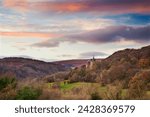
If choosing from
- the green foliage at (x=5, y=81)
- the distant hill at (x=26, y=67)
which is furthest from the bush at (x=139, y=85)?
the green foliage at (x=5, y=81)

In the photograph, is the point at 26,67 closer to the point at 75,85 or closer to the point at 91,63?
the point at 75,85

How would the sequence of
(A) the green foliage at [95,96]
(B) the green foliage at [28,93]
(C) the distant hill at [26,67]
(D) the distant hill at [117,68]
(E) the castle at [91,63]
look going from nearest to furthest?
(B) the green foliage at [28,93] → (A) the green foliage at [95,96] → (D) the distant hill at [117,68] → (E) the castle at [91,63] → (C) the distant hill at [26,67]

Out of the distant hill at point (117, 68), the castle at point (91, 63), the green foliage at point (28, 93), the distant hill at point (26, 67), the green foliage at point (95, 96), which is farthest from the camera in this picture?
the distant hill at point (26, 67)

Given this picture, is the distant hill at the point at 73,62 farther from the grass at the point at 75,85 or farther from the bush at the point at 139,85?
the bush at the point at 139,85

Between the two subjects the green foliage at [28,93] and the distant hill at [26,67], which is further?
the distant hill at [26,67]

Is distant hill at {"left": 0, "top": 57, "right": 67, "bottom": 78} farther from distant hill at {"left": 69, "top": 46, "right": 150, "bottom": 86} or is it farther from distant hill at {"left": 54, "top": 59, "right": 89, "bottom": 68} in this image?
distant hill at {"left": 69, "top": 46, "right": 150, "bottom": 86}

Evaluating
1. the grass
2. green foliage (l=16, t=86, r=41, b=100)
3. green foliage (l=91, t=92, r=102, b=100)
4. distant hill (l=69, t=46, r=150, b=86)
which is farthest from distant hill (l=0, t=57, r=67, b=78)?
green foliage (l=91, t=92, r=102, b=100)

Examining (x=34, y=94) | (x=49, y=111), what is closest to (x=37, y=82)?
(x=34, y=94)

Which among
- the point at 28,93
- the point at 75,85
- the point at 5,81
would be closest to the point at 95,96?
the point at 75,85
